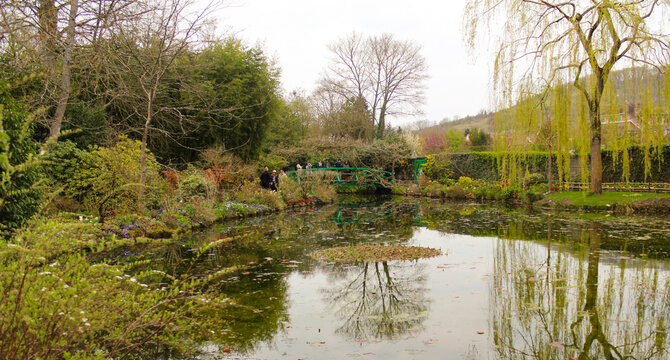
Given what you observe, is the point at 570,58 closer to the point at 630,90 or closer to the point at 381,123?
the point at 630,90

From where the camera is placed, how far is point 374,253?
8.34m

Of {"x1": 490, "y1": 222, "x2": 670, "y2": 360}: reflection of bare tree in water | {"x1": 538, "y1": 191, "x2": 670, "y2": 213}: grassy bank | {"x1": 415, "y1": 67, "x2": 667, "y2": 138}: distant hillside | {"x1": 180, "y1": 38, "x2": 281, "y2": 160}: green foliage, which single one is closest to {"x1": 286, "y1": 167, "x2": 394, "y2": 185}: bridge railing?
{"x1": 180, "y1": 38, "x2": 281, "y2": 160}: green foliage

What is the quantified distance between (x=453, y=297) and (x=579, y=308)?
1.40 meters

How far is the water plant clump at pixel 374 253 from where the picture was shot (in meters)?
8.01

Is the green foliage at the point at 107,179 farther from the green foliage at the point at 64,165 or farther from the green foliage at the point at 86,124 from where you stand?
the green foliage at the point at 86,124

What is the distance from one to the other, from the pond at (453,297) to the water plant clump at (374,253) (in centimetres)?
26

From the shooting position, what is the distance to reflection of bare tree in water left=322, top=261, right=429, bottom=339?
4648 mm

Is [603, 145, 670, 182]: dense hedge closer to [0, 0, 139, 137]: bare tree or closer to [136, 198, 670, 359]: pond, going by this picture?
[136, 198, 670, 359]: pond

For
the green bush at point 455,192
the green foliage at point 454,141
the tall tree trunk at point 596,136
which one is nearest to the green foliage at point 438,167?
the green bush at point 455,192

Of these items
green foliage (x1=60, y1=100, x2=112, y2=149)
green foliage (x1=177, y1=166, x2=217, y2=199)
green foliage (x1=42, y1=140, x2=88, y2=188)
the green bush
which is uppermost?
green foliage (x1=60, y1=100, x2=112, y2=149)

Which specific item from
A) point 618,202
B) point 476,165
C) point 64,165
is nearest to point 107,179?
point 64,165

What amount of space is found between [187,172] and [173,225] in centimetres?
511

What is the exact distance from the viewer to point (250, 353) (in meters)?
4.05

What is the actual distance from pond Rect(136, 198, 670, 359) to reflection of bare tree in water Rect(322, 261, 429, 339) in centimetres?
2
